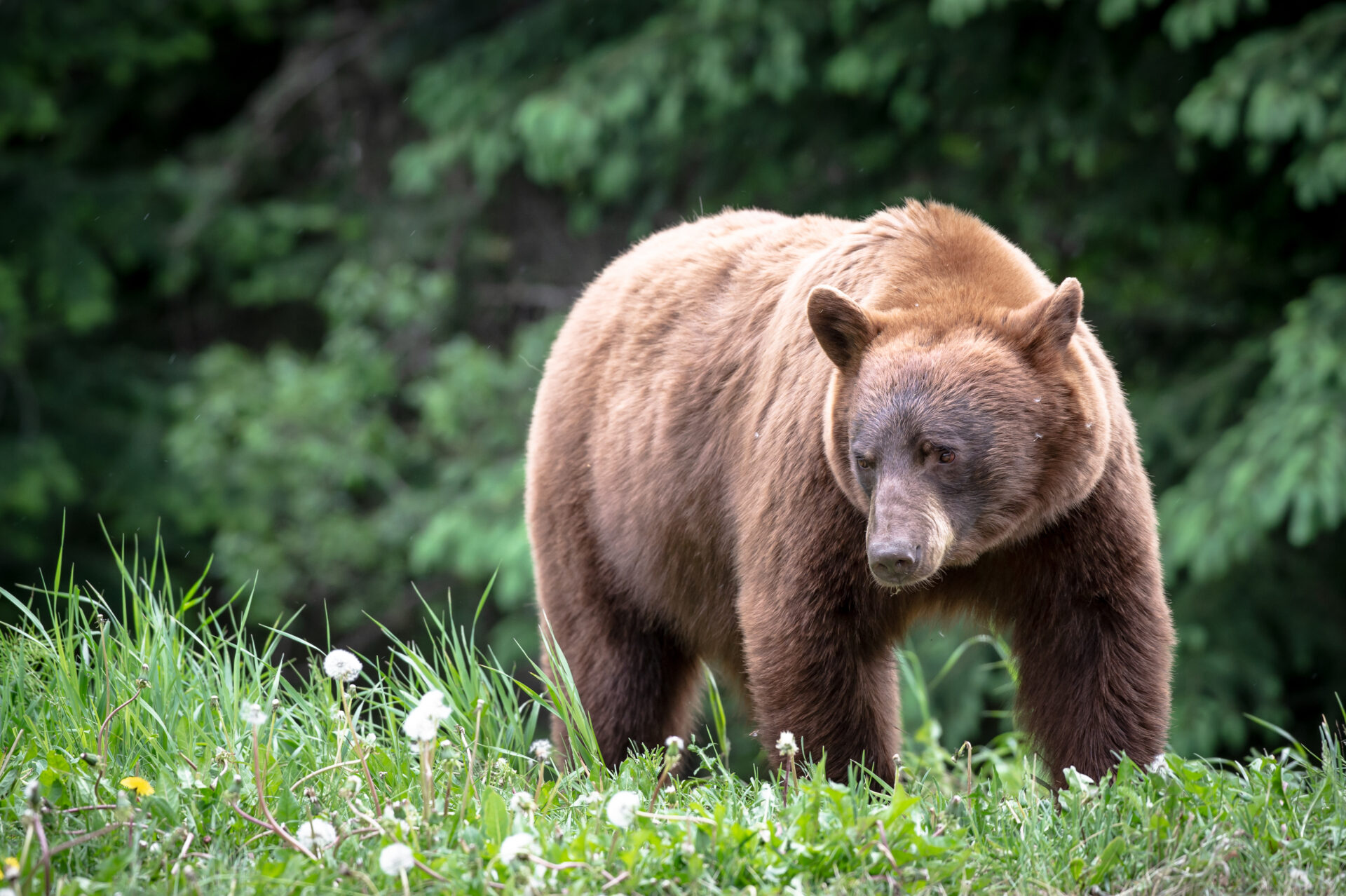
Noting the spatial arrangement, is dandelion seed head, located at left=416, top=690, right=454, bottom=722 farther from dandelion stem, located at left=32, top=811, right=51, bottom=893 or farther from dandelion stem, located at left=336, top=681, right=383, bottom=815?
dandelion stem, located at left=32, top=811, right=51, bottom=893

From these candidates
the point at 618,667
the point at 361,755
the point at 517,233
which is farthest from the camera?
the point at 517,233

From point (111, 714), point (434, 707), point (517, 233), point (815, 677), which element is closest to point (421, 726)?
point (434, 707)

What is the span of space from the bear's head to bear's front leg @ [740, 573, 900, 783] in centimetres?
32

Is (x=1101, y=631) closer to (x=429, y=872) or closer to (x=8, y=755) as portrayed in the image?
(x=429, y=872)

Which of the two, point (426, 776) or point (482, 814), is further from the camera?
point (482, 814)

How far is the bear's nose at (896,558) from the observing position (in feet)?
9.71

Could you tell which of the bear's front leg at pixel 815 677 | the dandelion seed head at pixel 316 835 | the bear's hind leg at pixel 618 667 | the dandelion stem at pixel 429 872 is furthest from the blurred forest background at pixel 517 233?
the dandelion stem at pixel 429 872

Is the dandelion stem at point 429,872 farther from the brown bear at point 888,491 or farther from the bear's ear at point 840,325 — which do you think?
the bear's ear at point 840,325

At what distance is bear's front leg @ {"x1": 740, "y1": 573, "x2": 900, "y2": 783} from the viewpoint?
3.36 meters

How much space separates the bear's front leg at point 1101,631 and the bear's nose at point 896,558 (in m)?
0.58

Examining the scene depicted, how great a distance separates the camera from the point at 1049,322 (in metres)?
3.23

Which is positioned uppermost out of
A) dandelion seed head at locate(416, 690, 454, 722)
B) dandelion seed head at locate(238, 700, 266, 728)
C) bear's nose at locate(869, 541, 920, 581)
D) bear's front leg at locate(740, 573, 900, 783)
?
bear's nose at locate(869, 541, 920, 581)

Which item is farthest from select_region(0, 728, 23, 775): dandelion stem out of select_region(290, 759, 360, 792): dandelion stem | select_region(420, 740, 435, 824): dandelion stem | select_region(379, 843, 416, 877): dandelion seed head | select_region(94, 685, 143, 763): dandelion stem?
select_region(379, 843, 416, 877): dandelion seed head

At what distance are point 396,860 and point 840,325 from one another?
169 cm
